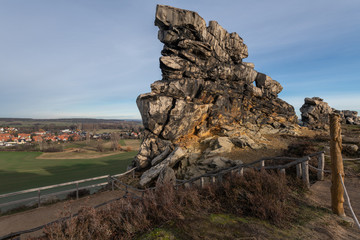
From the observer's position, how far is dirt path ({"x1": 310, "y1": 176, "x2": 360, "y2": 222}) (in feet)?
18.7

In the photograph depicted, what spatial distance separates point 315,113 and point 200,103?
2401cm

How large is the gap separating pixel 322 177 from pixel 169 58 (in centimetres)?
1738

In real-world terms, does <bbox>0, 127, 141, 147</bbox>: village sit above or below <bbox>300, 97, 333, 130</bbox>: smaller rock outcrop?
below

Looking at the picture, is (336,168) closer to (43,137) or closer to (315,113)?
(315,113)

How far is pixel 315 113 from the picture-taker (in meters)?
29.4

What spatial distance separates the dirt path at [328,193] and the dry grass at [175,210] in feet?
4.24

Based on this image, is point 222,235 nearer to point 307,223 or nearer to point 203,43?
point 307,223

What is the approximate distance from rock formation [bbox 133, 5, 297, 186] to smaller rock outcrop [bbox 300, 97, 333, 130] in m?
6.31

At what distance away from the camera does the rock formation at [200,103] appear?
16.5m

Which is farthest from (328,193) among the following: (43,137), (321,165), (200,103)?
(43,137)

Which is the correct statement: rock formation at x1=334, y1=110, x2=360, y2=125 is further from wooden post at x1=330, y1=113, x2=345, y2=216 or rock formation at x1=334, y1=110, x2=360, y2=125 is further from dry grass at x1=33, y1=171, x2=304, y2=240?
dry grass at x1=33, y1=171, x2=304, y2=240

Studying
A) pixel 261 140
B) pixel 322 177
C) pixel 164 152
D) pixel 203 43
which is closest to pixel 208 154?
pixel 164 152

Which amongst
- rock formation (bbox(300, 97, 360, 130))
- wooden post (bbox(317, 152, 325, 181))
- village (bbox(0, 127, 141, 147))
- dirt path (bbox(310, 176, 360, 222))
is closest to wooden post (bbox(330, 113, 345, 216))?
dirt path (bbox(310, 176, 360, 222))

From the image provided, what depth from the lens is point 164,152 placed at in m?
16.9
